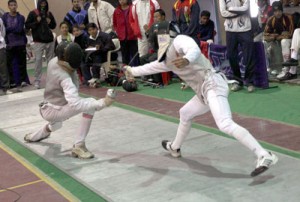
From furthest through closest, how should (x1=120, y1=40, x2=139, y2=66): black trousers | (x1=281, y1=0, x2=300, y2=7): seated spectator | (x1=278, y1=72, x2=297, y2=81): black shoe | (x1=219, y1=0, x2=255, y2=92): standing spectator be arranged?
(x1=120, y1=40, x2=139, y2=66): black trousers
(x1=281, y1=0, x2=300, y2=7): seated spectator
(x1=278, y1=72, x2=297, y2=81): black shoe
(x1=219, y1=0, x2=255, y2=92): standing spectator

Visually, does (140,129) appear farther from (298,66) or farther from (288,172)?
(298,66)

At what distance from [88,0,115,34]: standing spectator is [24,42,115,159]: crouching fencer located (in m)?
4.94

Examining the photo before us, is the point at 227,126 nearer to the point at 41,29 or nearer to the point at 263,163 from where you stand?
the point at 263,163

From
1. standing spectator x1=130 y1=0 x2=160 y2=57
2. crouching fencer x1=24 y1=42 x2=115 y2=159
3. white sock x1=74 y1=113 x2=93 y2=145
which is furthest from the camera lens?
standing spectator x1=130 y1=0 x2=160 y2=57

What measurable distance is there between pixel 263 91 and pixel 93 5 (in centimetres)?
417

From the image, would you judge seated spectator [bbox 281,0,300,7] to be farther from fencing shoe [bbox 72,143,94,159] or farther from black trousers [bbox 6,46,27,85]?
fencing shoe [bbox 72,143,94,159]

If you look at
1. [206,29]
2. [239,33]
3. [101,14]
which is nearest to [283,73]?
[239,33]

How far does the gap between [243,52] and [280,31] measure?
56.1 inches

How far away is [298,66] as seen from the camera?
8789mm

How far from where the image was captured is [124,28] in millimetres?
9359

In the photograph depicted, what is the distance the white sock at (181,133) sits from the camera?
4.50m

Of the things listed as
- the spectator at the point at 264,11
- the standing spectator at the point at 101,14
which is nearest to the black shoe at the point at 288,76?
the spectator at the point at 264,11

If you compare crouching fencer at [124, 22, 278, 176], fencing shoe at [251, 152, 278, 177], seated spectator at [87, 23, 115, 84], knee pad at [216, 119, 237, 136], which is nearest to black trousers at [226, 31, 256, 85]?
seated spectator at [87, 23, 115, 84]

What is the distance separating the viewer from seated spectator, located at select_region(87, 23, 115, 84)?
30.6ft
